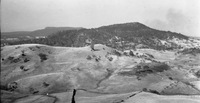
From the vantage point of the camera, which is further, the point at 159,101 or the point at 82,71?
the point at 82,71

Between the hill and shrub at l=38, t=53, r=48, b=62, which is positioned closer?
the hill

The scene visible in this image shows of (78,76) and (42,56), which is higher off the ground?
(42,56)

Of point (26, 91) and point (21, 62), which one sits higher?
point (21, 62)

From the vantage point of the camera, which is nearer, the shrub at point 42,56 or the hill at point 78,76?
the hill at point 78,76

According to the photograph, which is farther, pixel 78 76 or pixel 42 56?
pixel 42 56

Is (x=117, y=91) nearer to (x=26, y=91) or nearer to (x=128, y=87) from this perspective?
(x=128, y=87)

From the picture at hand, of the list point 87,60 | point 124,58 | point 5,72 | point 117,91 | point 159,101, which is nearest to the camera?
point 159,101

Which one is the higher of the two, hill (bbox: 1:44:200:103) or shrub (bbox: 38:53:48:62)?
shrub (bbox: 38:53:48:62)

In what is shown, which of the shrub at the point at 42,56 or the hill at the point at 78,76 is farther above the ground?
the shrub at the point at 42,56

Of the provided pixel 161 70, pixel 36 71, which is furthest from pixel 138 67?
pixel 36 71

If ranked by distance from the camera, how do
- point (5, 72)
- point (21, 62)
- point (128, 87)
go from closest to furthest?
1. point (128, 87)
2. point (5, 72)
3. point (21, 62)
